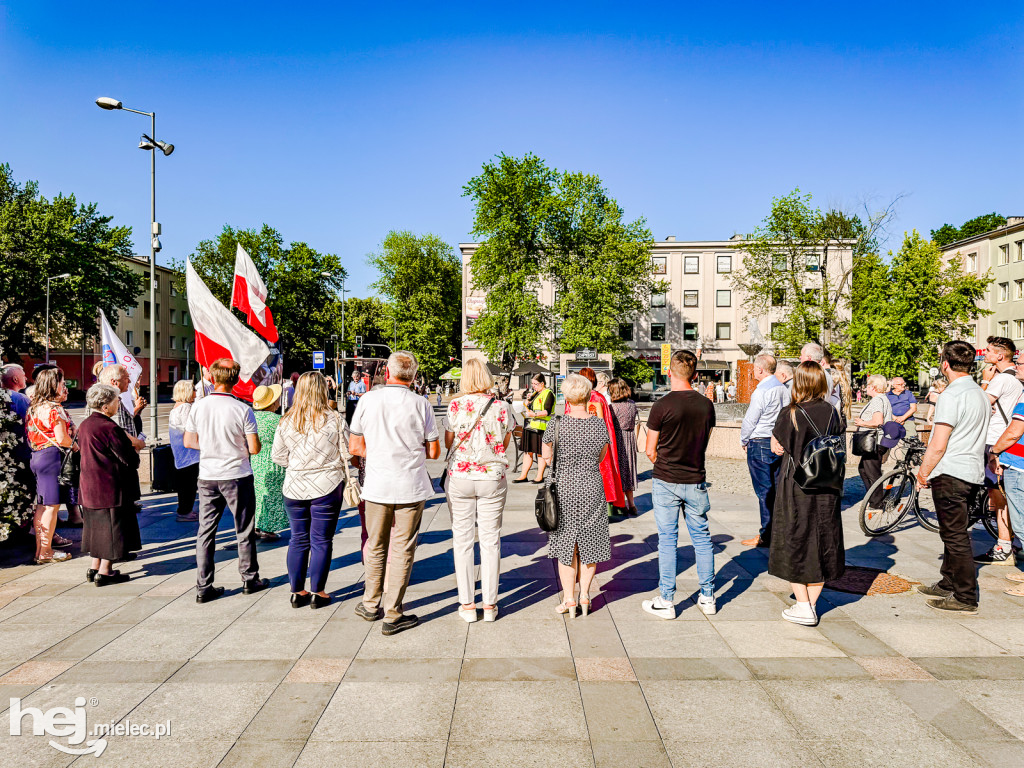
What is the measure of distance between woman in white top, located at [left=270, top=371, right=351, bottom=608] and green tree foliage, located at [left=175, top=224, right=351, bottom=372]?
56.4 metres

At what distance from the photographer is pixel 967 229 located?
76125 mm

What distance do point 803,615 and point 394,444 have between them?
10.1 ft

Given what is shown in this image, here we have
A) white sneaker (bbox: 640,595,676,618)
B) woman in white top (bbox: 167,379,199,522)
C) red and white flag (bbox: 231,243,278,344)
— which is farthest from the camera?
red and white flag (bbox: 231,243,278,344)

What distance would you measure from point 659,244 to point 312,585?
57.0 metres

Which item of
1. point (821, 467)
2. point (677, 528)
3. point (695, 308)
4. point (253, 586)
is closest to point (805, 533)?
point (821, 467)

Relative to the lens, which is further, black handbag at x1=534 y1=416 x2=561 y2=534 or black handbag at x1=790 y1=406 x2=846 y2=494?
black handbag at x1=534 y1=416 x2=561 y2=534

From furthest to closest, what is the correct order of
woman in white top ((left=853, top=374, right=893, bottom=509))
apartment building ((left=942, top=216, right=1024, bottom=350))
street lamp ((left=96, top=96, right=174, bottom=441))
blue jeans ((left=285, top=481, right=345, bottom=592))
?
apartment building ((left=942, top=216, right=1024, bottom=350))
street lamp ((left=96, top=96, right=174, bottom=441))
woman in white top ((left=853, top=374, right=893, bottom=509))
blue jeans ((left=285, top=481, right=345, bottom=592))

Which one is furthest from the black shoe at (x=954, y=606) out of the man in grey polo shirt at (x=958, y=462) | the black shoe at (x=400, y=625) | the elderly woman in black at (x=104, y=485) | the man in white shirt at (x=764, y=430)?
the elderly woman in black at (x=104, y=485)

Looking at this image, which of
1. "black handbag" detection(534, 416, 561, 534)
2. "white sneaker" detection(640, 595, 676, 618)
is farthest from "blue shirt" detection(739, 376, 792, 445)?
"black handbag" detection(534, 416, 561, 534)

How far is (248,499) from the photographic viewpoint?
221 inches

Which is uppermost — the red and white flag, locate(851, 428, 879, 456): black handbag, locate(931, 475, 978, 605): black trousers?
the red and white flag

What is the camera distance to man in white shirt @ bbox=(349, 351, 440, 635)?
4793 millimetres

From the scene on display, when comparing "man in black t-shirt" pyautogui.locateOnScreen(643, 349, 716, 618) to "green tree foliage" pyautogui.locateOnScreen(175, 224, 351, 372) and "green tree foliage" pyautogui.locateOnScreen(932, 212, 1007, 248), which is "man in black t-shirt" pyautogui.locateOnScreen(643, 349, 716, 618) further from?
"green tree foliage" pyautogui.locateOnScreen(932, 212, 1007, 248)

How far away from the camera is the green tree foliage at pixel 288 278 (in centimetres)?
5931
